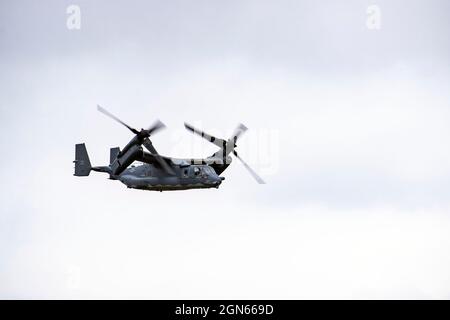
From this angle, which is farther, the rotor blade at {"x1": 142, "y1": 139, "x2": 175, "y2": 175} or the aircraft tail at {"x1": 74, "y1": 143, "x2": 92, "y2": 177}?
the aircraft tail at {"x1": 74, "y1": 143, "x2": 92, "y2": 177}

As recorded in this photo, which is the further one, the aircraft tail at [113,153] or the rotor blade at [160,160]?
the aircraft tail at [113,153]

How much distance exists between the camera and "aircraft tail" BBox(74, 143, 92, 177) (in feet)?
466

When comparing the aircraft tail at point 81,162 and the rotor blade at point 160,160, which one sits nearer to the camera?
the rotor blade at point 160,160

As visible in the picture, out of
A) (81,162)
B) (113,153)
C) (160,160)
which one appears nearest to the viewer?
(160,160)

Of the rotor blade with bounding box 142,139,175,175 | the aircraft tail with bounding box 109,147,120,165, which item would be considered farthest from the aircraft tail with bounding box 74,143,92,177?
the rotor blade with bounding box 142,139,175,175

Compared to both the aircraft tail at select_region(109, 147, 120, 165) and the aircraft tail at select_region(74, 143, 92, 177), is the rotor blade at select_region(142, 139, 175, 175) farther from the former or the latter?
the aircraft tail at select_region(74, 143, 92, 177)

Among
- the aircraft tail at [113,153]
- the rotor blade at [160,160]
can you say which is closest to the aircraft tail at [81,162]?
the aircraft tail at [113,153]

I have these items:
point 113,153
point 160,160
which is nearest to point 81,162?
point 113,153

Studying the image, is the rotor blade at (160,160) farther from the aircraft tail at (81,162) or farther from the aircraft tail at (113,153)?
the aircraft tail at (81,162)

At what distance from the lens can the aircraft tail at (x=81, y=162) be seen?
14200 cm

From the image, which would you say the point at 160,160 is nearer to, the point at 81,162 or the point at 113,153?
the point at 113,153

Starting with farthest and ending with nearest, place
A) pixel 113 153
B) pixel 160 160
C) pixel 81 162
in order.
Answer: pixel 81 162
pixel 113 153
pixel 160 160

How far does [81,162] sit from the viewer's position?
14275 cm
